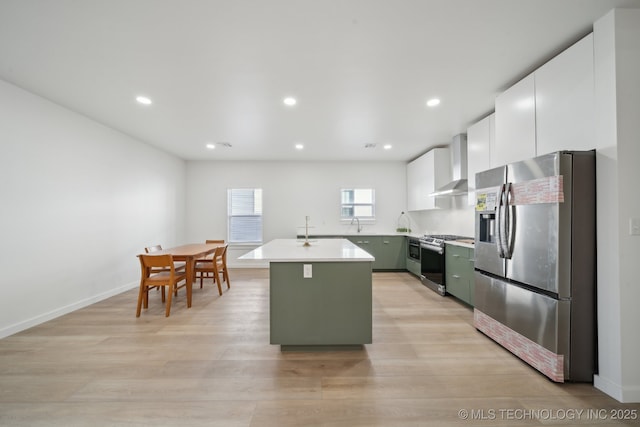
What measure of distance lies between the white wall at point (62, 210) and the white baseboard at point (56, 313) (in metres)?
0.01

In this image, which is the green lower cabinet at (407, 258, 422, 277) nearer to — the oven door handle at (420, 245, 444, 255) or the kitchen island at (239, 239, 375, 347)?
the oven door handle at (420, 245, 444, 255)

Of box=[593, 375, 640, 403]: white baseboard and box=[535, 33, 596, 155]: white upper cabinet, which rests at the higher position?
box=[535, 33, 596, 155]: white upper cabinet

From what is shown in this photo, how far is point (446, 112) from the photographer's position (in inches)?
134

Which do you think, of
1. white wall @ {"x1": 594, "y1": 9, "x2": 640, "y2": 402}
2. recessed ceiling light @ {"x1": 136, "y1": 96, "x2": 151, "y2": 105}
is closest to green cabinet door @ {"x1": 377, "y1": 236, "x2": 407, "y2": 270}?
white wall @ {"x1": 594, "y1": 9, "x2": 640, "y2": 402}

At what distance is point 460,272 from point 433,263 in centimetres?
70


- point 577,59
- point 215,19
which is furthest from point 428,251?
point 215,19

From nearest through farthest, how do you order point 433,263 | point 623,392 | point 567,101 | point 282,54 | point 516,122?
point 623,392
point 567,101
point 282,54
point 516,122
point 433,263

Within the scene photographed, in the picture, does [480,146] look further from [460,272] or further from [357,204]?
[357,204]

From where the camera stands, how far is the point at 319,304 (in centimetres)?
238

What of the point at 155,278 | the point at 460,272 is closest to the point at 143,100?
the point at 155,278

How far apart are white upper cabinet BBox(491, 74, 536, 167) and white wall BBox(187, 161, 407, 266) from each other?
3600mm

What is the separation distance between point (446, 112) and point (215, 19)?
294 centimetres

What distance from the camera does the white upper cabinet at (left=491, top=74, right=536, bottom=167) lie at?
2.40 metres

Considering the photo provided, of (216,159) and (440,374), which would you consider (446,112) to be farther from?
(216,159)
